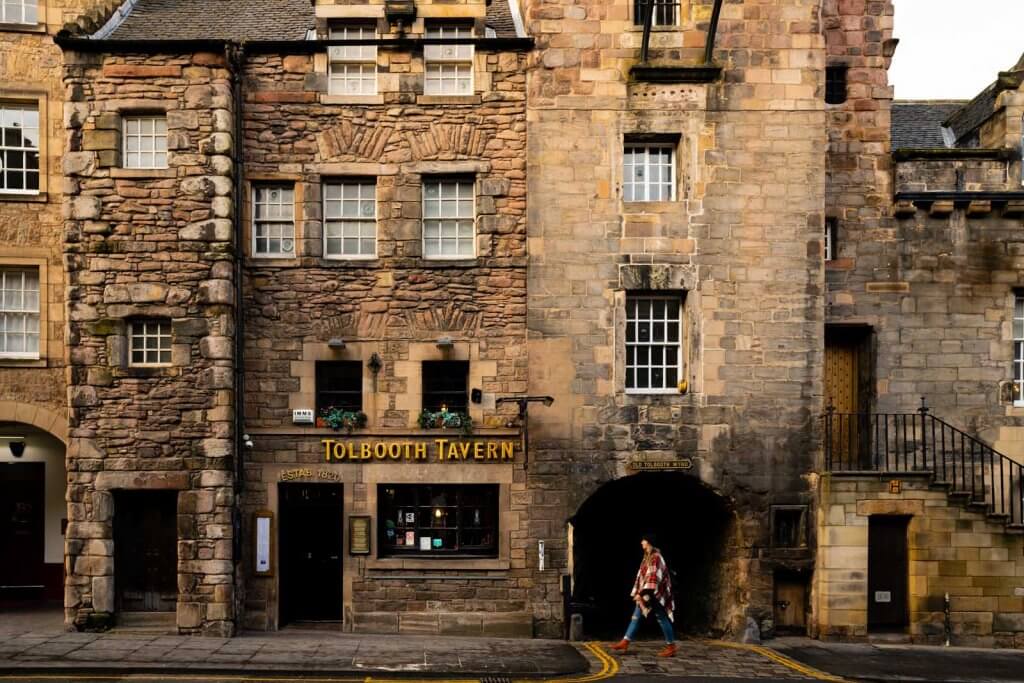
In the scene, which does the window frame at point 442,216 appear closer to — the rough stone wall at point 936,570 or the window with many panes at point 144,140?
the window with many panes at point 144,140

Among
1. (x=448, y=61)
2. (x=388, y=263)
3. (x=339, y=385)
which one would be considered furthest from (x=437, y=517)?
(x=448, y=61)

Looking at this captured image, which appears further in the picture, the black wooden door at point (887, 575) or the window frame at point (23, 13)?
the window frame at point (23, 13)

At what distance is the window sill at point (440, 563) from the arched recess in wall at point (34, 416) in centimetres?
610

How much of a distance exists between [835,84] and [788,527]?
28.8 feet

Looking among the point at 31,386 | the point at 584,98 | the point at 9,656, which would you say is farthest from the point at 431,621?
the point at 584,98

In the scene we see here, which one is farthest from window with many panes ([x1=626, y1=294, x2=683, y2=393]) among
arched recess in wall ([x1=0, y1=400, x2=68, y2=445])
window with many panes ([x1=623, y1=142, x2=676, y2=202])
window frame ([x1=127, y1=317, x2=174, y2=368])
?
arched recess in wall ([x1=0, y1=400, x2=68, y2=445])

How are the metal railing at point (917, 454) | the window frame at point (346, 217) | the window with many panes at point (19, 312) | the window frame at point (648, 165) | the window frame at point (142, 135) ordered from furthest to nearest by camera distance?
the metal railing at point (917, 454) → the window with many panes at point (19, 312) → the window frame at point (648, 165) → the window frame at point (346, 217) → the window frame at point (142, 135)

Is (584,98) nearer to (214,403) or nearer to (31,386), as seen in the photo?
(214,403)

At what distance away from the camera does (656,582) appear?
487 inches

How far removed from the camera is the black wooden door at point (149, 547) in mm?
13492

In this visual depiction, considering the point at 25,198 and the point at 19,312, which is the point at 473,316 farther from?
the point at 25,198

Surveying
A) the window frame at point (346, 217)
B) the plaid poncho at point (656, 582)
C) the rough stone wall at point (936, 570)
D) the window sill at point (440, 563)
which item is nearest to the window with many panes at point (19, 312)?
the window frame at point (346, 217)

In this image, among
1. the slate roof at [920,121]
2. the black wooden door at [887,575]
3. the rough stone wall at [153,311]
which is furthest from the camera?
the slate roof at [920,121]

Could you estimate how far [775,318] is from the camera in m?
13.9
